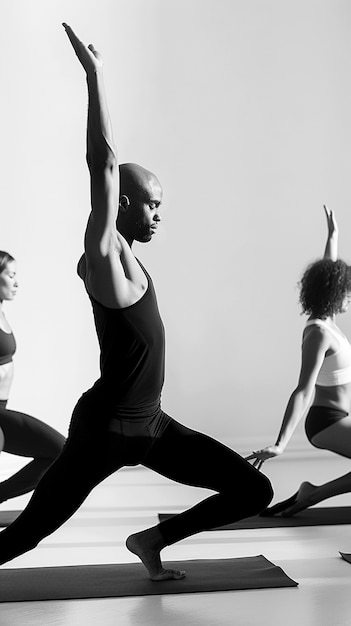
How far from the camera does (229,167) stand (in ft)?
22.6

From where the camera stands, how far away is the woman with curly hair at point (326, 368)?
3877mm

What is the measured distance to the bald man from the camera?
2.41 metres

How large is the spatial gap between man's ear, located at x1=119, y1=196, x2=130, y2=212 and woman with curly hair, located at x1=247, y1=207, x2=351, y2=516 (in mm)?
1423

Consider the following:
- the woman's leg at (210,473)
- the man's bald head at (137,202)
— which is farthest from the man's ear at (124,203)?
the woman's leg at (210,473)

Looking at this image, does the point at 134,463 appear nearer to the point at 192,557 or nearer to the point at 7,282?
→ the point at 192,557

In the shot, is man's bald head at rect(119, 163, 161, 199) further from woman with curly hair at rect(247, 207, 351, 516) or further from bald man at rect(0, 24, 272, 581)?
woman with curly hair at rect(247, 207, 351, 516)

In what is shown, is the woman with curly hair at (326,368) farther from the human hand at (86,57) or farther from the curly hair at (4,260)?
the human hand at (86,57)

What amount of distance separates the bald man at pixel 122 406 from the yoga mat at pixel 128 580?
0.19 meters

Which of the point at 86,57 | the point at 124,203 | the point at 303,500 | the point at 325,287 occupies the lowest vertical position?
the point at 303,500

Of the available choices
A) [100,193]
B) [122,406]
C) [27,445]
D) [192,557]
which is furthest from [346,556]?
[100,193]

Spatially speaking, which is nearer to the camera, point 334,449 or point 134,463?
point 134,463

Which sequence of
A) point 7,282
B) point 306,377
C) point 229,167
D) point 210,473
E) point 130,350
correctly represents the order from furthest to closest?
point 229,167 < point 7,282 < point 306,377 < point 210,473 < point 130,350

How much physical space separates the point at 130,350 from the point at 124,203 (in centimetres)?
42

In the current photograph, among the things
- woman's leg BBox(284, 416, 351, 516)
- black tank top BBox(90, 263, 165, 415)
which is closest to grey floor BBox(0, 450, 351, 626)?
woman's leg BBox(284, 416, 351, 516)
